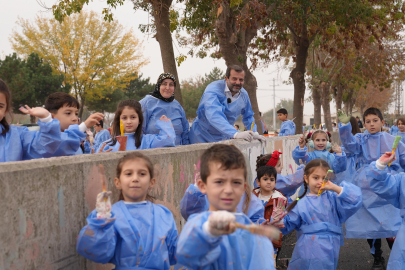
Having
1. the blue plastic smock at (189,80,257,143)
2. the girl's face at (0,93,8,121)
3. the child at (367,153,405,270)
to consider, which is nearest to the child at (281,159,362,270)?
the child at (367,153,405,270)

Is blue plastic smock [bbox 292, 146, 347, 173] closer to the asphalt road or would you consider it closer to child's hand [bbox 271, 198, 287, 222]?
the asphalt road

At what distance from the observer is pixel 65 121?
13.1 feet

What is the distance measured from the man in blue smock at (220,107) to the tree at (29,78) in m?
23.5

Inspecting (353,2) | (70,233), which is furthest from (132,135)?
(353,2)

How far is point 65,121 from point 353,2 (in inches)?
482

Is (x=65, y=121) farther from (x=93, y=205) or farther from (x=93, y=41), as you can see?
(x=93, y=41)

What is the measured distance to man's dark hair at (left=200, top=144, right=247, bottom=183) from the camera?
2.32m

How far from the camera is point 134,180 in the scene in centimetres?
272

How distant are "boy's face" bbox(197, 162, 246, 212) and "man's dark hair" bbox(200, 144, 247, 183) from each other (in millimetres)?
21

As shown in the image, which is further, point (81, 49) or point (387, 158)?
point (81, 49)

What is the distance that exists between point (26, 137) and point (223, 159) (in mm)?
1661

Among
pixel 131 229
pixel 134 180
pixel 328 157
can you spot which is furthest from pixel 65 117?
pixel 328 157

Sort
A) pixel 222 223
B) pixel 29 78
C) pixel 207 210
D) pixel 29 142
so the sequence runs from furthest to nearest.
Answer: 1. pixel 29 78
2. pixel 29 142
3. pixel 207 210
4. pixel 222 223

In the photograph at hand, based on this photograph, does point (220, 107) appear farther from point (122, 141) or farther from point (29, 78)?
point (29, 78)
